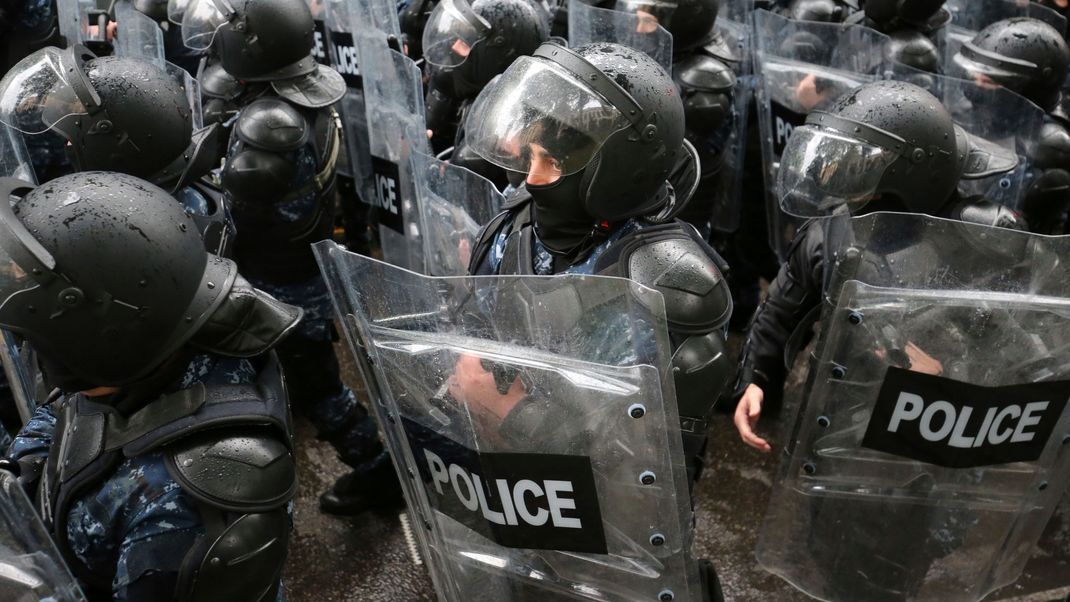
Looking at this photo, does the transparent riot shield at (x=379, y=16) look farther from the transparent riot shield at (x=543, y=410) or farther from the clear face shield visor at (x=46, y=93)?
the transparent riot shield at (x=543, y=410)

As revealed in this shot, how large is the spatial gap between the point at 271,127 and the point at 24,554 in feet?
7.47

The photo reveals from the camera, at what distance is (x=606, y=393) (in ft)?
5.51

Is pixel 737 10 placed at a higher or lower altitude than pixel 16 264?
lower

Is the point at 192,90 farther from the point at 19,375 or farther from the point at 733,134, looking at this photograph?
the point at 733,134

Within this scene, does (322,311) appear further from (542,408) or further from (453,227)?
(542,408)

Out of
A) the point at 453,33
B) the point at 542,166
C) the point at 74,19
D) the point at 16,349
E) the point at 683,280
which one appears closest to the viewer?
the point at 683,280

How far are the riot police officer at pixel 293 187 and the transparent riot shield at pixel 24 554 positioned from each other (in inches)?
79.8

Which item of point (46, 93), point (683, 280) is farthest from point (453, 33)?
point (683, 280)

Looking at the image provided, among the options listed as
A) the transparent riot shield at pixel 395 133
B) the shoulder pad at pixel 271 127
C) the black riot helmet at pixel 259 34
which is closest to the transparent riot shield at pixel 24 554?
the shoulder pad at pixel 271 127

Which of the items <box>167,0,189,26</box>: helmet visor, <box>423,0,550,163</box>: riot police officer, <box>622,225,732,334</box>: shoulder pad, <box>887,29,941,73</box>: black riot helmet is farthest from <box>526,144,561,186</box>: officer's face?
<box>887,29,941,73</box>: black riot helmet

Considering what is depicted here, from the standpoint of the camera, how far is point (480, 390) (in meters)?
1.72

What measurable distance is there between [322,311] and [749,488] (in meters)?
2.05

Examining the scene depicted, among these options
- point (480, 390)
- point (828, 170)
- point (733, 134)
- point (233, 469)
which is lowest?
point (733, 134)

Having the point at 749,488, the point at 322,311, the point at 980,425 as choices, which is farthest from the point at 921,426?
the point at 322,311
